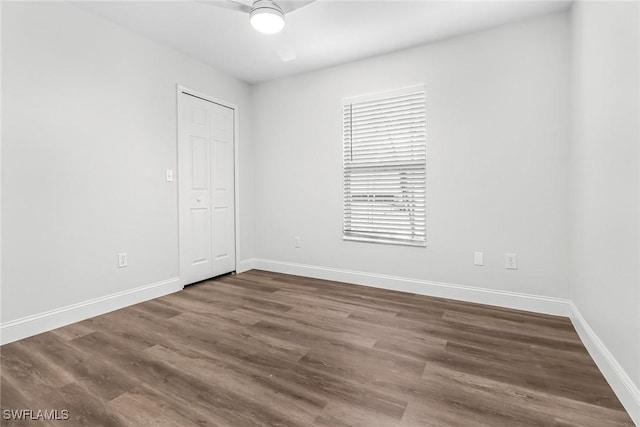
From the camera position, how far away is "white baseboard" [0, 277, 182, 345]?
2.12m

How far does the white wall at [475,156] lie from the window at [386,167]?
93 mm

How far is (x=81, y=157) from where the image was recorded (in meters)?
2.48

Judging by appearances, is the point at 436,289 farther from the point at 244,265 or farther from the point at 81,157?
the point at 81,157

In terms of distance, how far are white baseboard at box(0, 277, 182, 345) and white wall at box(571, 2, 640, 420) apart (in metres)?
3.45

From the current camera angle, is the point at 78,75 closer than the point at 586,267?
No

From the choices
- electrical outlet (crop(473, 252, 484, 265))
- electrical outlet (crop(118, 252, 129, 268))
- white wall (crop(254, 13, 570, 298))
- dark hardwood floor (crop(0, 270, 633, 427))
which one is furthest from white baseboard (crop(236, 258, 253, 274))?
electrical outlet (crop(473, 252, 484, 265))

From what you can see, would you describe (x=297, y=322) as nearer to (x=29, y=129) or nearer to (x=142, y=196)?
(x=142, y=196)

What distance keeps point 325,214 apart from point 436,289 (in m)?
1.47

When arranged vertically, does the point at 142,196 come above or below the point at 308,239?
above

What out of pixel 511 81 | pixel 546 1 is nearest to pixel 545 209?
pixel 511 81

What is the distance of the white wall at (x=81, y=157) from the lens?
2137 mm

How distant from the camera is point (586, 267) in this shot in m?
2.04

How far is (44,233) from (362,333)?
8.11 ft

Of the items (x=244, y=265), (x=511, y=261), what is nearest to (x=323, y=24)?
(x=511, y=261)
